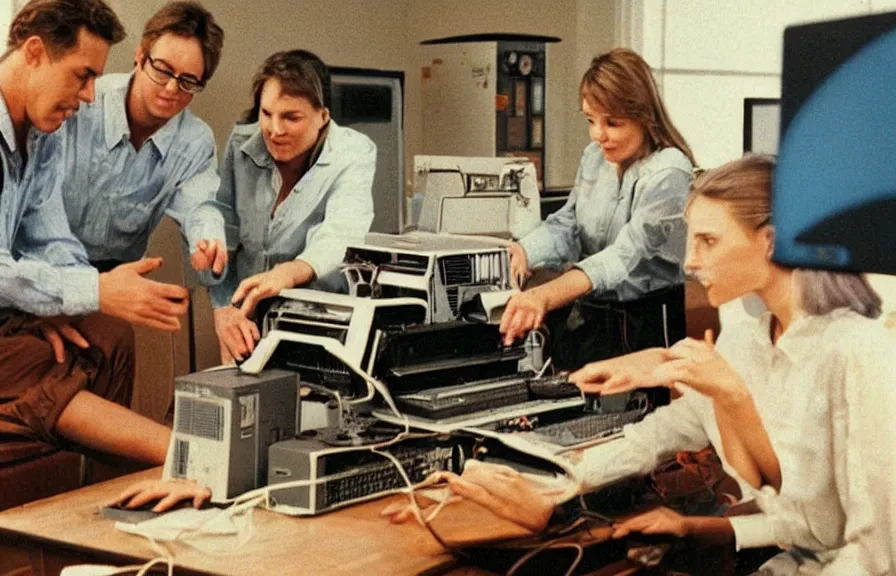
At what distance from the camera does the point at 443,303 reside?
2.68 meters

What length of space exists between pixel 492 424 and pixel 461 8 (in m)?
1.19

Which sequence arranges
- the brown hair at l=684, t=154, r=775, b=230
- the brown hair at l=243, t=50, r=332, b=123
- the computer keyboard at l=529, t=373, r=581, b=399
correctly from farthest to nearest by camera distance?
the brown hair at l=243, t=50, r=332, b=123
the computer keyboard at l=529, t=373, r=581, b=399
the brown hair at l=684, t=154, r=775, b=230

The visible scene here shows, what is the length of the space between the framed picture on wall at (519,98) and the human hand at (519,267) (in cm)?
36

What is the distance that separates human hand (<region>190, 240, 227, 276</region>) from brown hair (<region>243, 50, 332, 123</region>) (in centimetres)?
33

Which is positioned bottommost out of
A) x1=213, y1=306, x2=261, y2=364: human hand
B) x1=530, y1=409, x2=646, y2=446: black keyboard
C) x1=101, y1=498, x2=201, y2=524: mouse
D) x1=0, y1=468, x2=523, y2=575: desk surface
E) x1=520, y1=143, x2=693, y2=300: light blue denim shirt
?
x1=0, y1=468, x2=523, y2=575: desk surface

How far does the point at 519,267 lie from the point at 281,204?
2.21 ft

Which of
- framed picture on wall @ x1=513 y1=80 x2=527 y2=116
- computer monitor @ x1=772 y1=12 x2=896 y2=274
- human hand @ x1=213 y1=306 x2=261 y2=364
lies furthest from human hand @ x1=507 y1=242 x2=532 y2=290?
computer monitor @ x1=772 y1=12 x2=896 y2=274

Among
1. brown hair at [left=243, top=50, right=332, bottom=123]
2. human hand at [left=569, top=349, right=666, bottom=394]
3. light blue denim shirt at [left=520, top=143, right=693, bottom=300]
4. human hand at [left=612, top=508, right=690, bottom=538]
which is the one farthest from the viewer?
brown hair at [left=243, top=50, right=332, bottom=123]

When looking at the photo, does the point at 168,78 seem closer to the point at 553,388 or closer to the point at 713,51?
the point at 553,388

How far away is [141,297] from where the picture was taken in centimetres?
279

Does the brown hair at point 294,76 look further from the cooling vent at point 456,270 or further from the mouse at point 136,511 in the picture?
the mouse at point 136,511

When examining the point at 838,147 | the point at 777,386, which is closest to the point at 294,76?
the point at 777,386

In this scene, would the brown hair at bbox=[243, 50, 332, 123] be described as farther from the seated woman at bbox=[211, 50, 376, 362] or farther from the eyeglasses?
the eyeglasses

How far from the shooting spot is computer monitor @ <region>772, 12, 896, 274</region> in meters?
0.89
